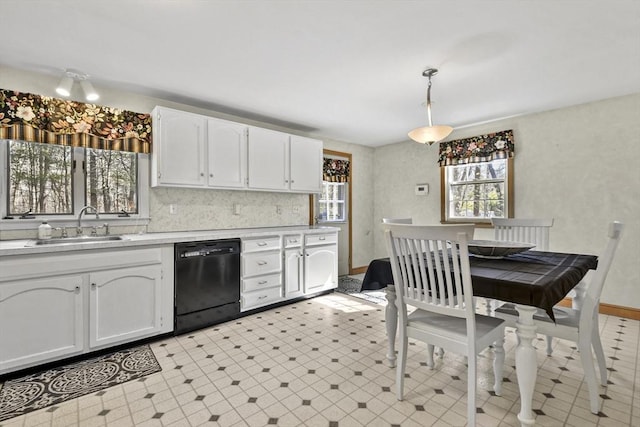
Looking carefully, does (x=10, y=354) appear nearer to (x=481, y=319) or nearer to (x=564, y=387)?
(x=481, y=319)

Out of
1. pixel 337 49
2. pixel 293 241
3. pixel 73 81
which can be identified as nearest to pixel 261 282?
pixel 293 241

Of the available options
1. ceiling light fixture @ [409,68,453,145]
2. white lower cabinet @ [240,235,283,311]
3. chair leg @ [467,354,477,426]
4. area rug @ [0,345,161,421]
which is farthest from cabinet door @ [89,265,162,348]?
ceiling light fixture @ [409,68,453,145]

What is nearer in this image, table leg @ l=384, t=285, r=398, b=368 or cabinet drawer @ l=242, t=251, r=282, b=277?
table leg @ l=384, t=285, r=398, b=368

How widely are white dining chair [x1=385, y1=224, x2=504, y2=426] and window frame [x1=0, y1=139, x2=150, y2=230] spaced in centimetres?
258

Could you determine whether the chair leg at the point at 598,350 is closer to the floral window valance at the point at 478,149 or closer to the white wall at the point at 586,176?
the white wall at the point at 586,176

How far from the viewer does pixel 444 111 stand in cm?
373

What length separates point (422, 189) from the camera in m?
4.89

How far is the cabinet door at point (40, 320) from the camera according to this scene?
2057 millimetres

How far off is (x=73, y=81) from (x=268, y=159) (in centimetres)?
193

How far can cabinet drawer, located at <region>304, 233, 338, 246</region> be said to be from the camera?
389 centimetres

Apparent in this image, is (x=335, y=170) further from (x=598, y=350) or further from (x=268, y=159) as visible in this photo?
(x=598, y=350)

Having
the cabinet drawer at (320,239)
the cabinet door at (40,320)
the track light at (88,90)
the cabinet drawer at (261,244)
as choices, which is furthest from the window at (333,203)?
the cabinet door at (40,320)

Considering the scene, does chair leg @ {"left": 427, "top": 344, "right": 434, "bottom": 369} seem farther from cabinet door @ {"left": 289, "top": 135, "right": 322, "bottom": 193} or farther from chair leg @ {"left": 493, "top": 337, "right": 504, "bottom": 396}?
cabinet door @ {"left": 289, "top": 135, "right": 322, "bottom": 193}

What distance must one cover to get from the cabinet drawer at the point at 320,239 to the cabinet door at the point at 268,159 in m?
0.72
